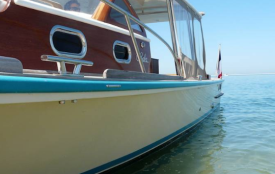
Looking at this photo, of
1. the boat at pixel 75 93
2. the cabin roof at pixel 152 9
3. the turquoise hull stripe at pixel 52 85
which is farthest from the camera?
the cabin roof at pixel 152 9

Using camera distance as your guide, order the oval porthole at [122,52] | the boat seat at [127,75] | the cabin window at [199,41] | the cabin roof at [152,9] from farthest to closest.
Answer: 1. the cabin window at [199,41]
2. the cabin roof at [152,9]
3. the oval porthole at [122,52]
4. the boat seat at [127,75]

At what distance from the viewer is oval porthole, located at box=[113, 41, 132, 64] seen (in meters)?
2.94

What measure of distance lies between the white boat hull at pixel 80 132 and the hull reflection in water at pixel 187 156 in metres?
0.19

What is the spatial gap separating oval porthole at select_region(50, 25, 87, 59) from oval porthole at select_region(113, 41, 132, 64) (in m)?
0.54

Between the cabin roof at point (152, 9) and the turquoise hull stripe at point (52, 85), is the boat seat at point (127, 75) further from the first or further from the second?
the cabin roof at point (152, 9)

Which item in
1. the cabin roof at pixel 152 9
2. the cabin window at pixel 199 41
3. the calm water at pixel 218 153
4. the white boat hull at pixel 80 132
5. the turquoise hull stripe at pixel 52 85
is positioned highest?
the cabin roof at pixel 152 9

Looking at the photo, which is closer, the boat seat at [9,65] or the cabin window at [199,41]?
the boat seat at [9,65]

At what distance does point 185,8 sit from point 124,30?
2210 mm

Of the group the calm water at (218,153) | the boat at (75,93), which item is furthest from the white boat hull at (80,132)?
the calm water at (218,153)

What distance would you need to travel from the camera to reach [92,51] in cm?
256

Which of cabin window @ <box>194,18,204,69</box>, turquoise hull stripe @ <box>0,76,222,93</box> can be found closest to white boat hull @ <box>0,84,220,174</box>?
turquoise hull stripe @ <box>0,76,222,93</box>

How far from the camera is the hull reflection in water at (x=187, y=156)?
2.98 m

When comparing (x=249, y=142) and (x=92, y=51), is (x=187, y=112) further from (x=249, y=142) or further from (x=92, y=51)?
(x=92, y=51)

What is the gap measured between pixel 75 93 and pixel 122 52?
Answer: 1.42 m
